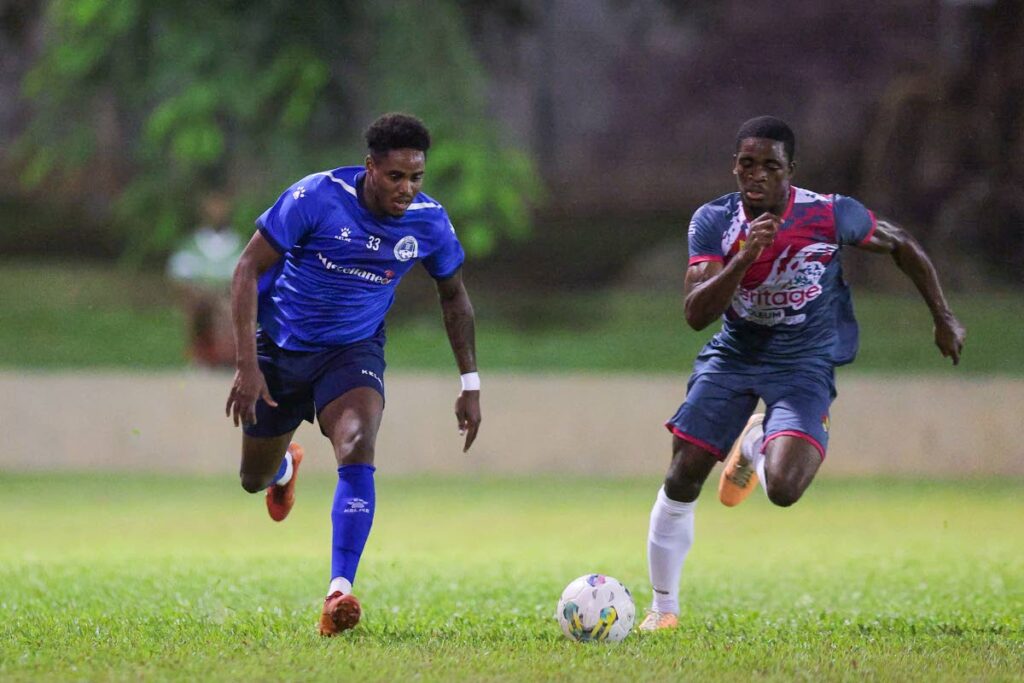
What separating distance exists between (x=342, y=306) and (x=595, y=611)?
1.91 metres

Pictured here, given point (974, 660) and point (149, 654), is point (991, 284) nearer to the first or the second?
point (974, 660)

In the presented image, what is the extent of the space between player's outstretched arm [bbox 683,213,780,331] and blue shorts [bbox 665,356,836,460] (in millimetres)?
544

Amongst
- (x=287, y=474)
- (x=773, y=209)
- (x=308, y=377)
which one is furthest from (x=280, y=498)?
(x=773, y=209)

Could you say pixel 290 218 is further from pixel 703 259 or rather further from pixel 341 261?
pixel 703 259

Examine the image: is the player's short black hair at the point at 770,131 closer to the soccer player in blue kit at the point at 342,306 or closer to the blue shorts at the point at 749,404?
the blue shorts at the point at 749,404

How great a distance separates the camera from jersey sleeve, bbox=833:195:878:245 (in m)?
6.73

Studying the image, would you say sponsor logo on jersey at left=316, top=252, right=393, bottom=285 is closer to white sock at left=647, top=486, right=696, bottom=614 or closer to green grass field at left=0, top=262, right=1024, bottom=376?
white sock at left=647, top=486, right=696, bottom=614

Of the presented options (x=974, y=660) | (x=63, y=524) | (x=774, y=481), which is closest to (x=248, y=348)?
(x=774, y=481)

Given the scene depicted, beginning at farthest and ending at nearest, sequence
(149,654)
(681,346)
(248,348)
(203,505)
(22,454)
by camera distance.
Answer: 1. (681,346)
2. (22,454)
3. (203,505)
4. (248,348)
5. (149,654)

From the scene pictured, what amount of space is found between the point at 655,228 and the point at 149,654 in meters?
13.8

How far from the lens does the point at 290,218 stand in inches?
254

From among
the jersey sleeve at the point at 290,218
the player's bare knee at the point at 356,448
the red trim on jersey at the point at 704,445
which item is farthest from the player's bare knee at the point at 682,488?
the jersey sleeve at the point at 290,218

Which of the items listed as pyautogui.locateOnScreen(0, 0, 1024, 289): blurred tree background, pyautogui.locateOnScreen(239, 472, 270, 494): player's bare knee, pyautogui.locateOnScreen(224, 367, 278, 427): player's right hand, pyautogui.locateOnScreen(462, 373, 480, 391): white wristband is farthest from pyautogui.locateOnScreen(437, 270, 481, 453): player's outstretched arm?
pyautogui.locateOnScreen(0, 0, 1024, 289): blurred tree background

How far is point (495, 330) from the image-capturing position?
18.4 meters
